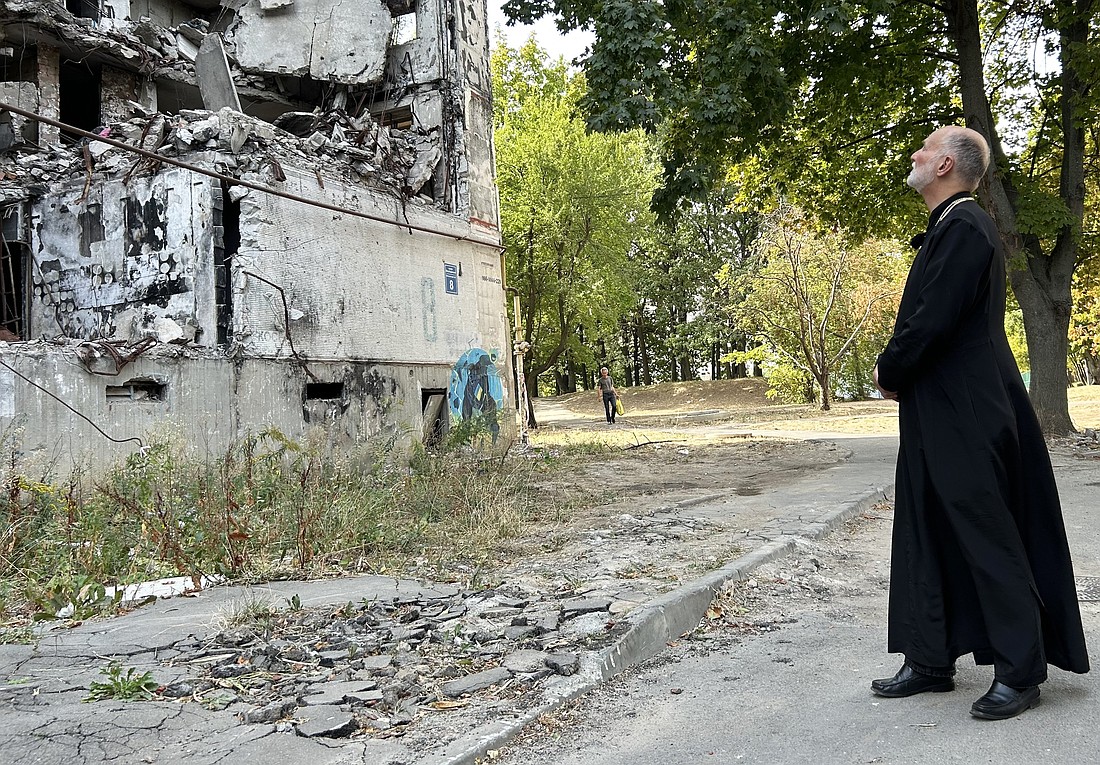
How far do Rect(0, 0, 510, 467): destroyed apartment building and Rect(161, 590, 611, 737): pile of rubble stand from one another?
491 cm

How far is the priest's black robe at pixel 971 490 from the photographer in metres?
3.07

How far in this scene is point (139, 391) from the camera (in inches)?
370

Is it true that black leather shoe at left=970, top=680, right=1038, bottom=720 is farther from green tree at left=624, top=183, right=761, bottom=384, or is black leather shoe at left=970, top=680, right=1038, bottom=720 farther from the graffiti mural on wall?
green tree at left=624, top=183, right=761, bottom=384

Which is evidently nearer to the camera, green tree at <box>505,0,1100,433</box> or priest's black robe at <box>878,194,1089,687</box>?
priest's black robe at <box>878,194,1089,687</box>

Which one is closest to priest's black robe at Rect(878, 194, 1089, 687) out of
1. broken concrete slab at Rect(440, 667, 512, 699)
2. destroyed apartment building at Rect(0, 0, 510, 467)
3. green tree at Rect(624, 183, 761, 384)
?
broken concrete slab at Rect(440, 667, 512, 699)

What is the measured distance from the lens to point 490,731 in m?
3.12

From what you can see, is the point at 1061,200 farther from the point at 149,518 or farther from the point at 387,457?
the point at 149,518

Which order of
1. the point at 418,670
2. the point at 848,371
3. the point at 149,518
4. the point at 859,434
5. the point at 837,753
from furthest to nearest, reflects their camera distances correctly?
the point at 848,371
the point at 859,434
the point at 149,518
the point at 418,670
the point at 837,753

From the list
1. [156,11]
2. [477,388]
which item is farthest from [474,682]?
[156,11]

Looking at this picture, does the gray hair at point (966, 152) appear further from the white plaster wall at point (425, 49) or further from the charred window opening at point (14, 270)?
the white plaster wall at point (425, 49)

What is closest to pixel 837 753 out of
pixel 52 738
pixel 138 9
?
pixel 52 738

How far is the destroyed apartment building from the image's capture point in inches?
388

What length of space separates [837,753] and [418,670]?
177 centimetres

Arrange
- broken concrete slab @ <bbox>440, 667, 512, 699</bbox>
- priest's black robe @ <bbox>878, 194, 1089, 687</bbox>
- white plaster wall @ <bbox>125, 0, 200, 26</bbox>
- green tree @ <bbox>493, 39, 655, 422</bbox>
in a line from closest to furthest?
1. priest's black robe @ <bbox>878, 194, 1089, 687</bbox>
2. broken concrete slab @ <bbox>440, 667, 512, 699</bbox>
3. white plaster wall @ <bbox>125, 0, 200, 26</bbox>
4. green tree @ <bbox>493, 39, 655, 422</bbox>
